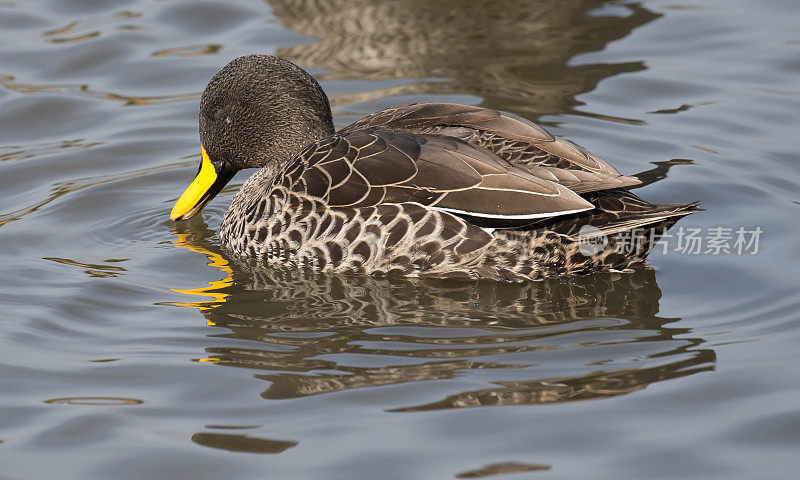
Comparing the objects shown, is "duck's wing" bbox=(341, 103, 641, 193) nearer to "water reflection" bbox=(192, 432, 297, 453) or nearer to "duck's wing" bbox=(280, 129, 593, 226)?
"duck's wing" bbox=(280, 129, 593, 226)

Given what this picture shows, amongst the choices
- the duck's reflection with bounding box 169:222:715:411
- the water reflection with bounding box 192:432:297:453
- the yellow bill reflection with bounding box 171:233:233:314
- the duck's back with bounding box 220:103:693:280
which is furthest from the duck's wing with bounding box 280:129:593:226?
the water reflection with bounding box 192:432:297:453

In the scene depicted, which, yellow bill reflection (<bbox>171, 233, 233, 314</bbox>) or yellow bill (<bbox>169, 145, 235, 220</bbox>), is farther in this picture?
yellow bill (<bbox>169, 145, 235, 220</bbox>)

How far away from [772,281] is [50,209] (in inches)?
174

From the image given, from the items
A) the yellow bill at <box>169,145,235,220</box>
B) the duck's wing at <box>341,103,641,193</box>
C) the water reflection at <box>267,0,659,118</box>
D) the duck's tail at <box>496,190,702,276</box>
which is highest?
the water reflection at <box>267,0,659,118</box>

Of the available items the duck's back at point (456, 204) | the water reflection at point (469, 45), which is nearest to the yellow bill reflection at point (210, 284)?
the duck's back at point (456, 204)

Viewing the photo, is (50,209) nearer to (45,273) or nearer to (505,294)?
(45,273)

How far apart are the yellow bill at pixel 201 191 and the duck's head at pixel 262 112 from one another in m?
0.20

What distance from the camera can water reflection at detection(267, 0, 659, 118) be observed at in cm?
911

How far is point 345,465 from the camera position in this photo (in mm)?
4613

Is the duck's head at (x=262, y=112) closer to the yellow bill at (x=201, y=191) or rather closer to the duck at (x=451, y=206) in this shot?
the yellow bill at (x=201, y=191)

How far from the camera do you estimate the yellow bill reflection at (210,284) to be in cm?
621

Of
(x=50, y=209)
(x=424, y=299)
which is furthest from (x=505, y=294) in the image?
(x=50, y=209)

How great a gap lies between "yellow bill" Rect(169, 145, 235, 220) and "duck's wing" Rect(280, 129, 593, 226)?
97 cm

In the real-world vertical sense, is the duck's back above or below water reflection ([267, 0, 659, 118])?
below
